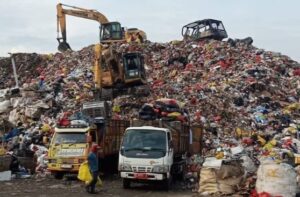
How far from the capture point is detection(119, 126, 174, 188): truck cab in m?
14.4

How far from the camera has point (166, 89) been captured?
28016 mm

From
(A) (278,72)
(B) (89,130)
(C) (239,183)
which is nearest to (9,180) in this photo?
(B) (89,130)

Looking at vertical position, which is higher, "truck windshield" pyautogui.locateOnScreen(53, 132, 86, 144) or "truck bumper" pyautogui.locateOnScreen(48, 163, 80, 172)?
"truck windshield" pyautogui.locateOnScreen(53, 132, 86, 144)

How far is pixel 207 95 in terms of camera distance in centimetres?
2675

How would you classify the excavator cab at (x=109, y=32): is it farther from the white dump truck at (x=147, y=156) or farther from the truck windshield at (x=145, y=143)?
the truck windshield at (x=145, y=143)

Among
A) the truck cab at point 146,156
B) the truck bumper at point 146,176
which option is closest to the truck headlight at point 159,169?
the truck cab at point 146,156

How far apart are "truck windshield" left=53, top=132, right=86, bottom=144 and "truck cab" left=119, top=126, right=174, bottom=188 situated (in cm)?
221

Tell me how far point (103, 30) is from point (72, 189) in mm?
22477

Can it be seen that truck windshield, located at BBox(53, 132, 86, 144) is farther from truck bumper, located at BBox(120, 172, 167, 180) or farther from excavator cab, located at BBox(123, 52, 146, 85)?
excavator cab, located at BBox(123, 52, 146, 85)

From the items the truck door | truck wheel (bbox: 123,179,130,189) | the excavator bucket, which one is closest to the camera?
the truck door

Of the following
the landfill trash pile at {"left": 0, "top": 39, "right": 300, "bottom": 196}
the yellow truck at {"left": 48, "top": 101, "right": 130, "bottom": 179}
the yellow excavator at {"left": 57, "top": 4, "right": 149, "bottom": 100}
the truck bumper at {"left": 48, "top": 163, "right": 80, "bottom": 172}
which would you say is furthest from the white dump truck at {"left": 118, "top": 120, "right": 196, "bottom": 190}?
the yellow excavator at {"left": 57, "top": 4, "right": 149, "bottom": 100}

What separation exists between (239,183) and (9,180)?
7.73 m

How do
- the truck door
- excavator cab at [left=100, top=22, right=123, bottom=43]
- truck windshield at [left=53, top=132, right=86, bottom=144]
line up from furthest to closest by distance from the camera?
excavator cab at [left=100, top=22, right=123, bottom=43] < truck windshield at [left=53, top=132, right=86, bottom=144] < the truck door

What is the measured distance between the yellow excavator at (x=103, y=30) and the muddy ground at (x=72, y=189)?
66.2ft
